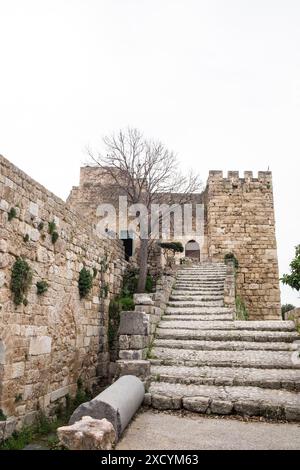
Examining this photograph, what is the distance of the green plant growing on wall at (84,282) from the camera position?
930 centimetres

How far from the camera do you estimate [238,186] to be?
2006cm

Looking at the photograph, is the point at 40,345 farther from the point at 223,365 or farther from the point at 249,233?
the point at 249,233

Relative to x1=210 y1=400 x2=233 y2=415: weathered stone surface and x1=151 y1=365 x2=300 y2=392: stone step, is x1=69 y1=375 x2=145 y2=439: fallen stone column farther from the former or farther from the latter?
x1=151 y1=365 x2=300 y2=392: stone step

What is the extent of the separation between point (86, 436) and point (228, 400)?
2.86 meters

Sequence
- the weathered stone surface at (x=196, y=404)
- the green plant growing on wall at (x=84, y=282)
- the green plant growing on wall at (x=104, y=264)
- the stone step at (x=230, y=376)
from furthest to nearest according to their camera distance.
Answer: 1. the green plant growing on wall at (x=104, y=264)
2. the green plant growing on wall at (x=84, y=282)
3. the stone step at (x=230, y=376)
4. the weathered stone surface at (x=196, y=404)

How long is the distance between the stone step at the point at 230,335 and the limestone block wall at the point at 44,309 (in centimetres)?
209

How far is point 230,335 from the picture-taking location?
8.78 m

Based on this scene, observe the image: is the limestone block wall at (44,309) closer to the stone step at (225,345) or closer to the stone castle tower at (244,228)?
the stone step at (225,345)

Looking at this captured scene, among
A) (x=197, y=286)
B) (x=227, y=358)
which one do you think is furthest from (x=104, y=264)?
(x=227, y=358)

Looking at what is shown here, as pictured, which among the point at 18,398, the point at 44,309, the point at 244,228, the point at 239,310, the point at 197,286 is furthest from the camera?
the point at 244,228

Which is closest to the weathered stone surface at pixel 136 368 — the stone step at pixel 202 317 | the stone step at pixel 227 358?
the stone step at pixel 227 358

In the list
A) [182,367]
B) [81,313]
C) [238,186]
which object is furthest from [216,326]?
[238,186]
